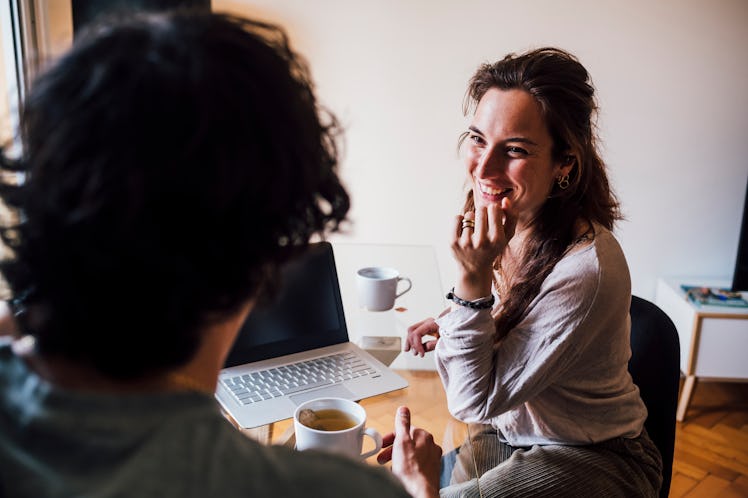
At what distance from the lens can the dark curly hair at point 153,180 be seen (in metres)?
0.41

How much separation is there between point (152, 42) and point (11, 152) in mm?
186

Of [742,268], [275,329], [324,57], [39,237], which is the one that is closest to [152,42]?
[39,237]

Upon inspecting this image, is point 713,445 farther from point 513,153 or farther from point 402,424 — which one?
point 402,424

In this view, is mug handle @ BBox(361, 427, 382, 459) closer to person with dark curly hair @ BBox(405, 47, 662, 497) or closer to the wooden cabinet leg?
person with dark curly hair @ BBox(405, 47, 662, 497)

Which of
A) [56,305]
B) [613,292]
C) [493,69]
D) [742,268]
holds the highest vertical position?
[493,69]

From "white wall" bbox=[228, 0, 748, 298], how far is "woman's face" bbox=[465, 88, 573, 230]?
4.25ft

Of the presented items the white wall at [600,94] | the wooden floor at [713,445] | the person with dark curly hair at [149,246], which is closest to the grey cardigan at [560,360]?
the person with dark curly hair at [149,246]

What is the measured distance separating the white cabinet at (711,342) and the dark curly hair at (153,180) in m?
2.18

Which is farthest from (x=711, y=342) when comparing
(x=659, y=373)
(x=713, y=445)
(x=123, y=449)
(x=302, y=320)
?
(x=123, y=449)

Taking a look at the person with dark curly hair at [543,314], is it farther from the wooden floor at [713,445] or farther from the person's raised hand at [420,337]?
the wooden floor at [713,445]

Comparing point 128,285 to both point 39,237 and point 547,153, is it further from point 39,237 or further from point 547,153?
point 547,153

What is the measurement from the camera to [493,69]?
3.92ft

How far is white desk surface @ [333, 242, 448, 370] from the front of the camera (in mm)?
1340

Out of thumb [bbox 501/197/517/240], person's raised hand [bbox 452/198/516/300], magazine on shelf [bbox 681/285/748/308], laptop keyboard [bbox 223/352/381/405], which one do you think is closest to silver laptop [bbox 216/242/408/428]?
laptop keyboard [bbox 223/352/381/405]
